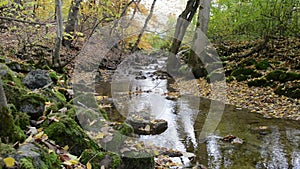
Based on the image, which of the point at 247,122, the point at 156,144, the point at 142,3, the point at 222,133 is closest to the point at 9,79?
the point at 156,144

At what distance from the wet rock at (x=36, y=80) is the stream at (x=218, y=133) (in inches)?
78.3

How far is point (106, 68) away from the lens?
17.8 meters

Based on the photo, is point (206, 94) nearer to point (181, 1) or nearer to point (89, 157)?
point (89, 157)

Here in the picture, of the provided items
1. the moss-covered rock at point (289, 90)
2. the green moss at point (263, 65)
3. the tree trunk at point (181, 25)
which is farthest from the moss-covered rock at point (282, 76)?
the tree trunk at point (181, 25)

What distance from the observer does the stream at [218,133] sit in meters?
4.72

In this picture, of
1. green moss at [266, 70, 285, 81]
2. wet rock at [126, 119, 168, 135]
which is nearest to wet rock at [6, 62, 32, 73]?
wet rock at [126, 119, 168, 135]

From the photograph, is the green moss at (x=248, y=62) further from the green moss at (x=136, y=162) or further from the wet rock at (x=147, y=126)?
the green moss at (x=136, y=162)

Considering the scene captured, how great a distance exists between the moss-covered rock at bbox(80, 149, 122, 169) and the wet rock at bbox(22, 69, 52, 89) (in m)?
2.88

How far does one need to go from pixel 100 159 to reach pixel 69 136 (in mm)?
466

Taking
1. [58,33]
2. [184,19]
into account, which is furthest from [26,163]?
[184,19]

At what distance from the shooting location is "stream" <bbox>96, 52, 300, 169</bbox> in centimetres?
472

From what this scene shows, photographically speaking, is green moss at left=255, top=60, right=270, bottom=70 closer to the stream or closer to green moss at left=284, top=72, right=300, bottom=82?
green moss at left=284, top=72, right=300, bottom=82

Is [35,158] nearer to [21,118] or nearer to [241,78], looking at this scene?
[21,118]

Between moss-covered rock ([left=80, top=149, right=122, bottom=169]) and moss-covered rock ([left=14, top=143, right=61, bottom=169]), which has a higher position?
moss-covered rock ([left=14, top=143, right=61, bottom=169])
